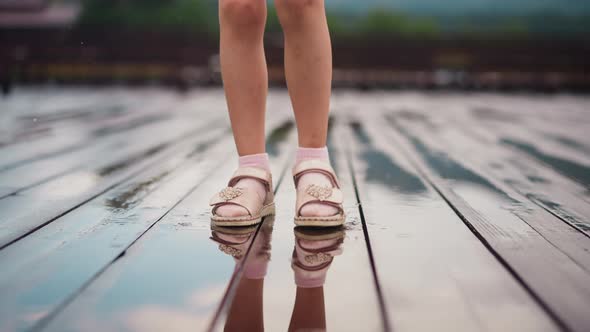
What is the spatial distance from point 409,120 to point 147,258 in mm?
2711

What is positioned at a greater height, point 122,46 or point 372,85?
point 122,46

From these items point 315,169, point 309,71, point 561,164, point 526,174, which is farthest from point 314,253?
point 561,164

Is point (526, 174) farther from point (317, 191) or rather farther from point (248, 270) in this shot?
point (248, 270)

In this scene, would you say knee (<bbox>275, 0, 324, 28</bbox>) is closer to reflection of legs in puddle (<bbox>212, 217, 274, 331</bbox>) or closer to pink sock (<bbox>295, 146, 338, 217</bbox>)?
pink sock (<bbox>295, 146, 338, 217</bbox>)

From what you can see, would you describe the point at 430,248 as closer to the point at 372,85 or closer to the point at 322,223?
the point at 322,223

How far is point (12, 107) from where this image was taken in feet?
12.9

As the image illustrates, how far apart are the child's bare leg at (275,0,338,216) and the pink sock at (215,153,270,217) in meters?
0.07

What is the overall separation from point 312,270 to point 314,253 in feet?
0.29

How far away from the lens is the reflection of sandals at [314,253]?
917mm

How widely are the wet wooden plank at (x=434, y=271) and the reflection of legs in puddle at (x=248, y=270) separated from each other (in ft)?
0.51

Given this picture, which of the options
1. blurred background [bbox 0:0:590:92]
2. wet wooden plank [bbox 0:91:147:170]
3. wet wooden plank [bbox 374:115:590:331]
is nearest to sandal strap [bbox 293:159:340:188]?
wet wooden plank [bbox 374:115:590:331]

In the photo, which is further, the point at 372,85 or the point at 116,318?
the point at 372,85

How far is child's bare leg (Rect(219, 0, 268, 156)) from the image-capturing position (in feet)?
4.24

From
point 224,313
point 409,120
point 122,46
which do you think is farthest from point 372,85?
point 224,313
